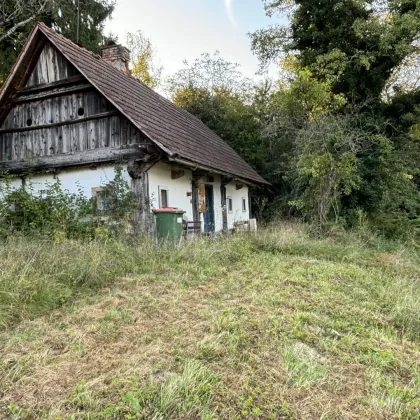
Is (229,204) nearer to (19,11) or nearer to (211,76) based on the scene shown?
(19,11)

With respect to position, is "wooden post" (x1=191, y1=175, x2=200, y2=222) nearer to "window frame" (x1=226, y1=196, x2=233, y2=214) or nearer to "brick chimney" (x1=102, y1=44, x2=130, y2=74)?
"window frame" (x1=226, y1=196, x2=233, y2=214)

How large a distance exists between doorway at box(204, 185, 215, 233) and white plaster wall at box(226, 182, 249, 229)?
1481 millimetres

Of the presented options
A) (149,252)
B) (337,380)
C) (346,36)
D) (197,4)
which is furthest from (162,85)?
(337,380)

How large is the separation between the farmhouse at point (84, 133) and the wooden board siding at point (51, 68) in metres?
0.03

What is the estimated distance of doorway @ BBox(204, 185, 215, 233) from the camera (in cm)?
1249

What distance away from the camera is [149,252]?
6359 mm

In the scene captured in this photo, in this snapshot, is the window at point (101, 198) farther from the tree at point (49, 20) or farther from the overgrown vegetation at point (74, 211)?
the tree at point (49, 20)

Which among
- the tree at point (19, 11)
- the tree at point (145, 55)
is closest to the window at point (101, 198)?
the tree at point (19, 11)

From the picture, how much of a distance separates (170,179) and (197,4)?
7.95 metres

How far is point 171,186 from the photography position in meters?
10.1

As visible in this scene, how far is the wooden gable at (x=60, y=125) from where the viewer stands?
30.5 ft

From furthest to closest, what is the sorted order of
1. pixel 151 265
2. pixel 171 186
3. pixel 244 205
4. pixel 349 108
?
1. pixel 244 205
2. pixel 349 108
3. pixel 171 186
4. pixel 151 265

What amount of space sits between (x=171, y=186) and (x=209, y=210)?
2.92 meters

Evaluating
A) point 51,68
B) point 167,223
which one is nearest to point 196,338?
point 167,223
